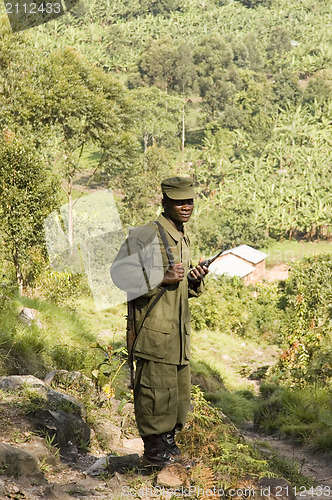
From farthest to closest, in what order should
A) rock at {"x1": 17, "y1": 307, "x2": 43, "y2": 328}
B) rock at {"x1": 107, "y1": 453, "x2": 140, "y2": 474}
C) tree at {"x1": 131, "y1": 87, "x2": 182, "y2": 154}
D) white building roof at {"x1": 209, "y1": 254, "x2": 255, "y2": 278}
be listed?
tree at {"x1": 131, "y1": 87, "x2": 182, "y2": 154} → white building roof at {"x1": 209, "y1": 254, "x2": 255, "y2": 278} → rock at {"x1": 17, "y1": 307, "x2": 43, "y2": 328} → rock at {"x1": 107, "y1": 453, "x2": 140, "y2": 474}

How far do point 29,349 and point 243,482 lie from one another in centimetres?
299

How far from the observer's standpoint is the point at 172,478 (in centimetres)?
377

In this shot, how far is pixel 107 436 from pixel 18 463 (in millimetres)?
1431

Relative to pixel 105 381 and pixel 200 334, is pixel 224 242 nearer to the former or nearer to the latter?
pixel 200 334

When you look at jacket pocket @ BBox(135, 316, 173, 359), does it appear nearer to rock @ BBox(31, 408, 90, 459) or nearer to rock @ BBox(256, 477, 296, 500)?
rock @ BBox(256, 477, 296, 500)

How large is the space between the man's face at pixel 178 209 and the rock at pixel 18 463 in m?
1.83

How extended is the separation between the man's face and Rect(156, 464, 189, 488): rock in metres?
1.62

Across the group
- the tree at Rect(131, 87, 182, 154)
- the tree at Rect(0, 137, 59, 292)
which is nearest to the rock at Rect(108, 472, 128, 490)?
the tree at Rect(0, 137, 59, 292)

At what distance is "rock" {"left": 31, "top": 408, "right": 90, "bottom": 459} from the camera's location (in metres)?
4.57

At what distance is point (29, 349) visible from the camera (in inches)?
239

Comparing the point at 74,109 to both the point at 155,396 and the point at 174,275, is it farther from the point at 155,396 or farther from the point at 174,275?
the point at 155,396

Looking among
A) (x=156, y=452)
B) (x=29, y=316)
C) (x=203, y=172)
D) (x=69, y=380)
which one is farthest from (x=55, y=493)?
(x=203, y=172)

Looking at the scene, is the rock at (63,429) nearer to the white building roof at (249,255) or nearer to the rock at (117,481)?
the rock at (117,481)

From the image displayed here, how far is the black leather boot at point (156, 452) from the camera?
3779 millimetres
